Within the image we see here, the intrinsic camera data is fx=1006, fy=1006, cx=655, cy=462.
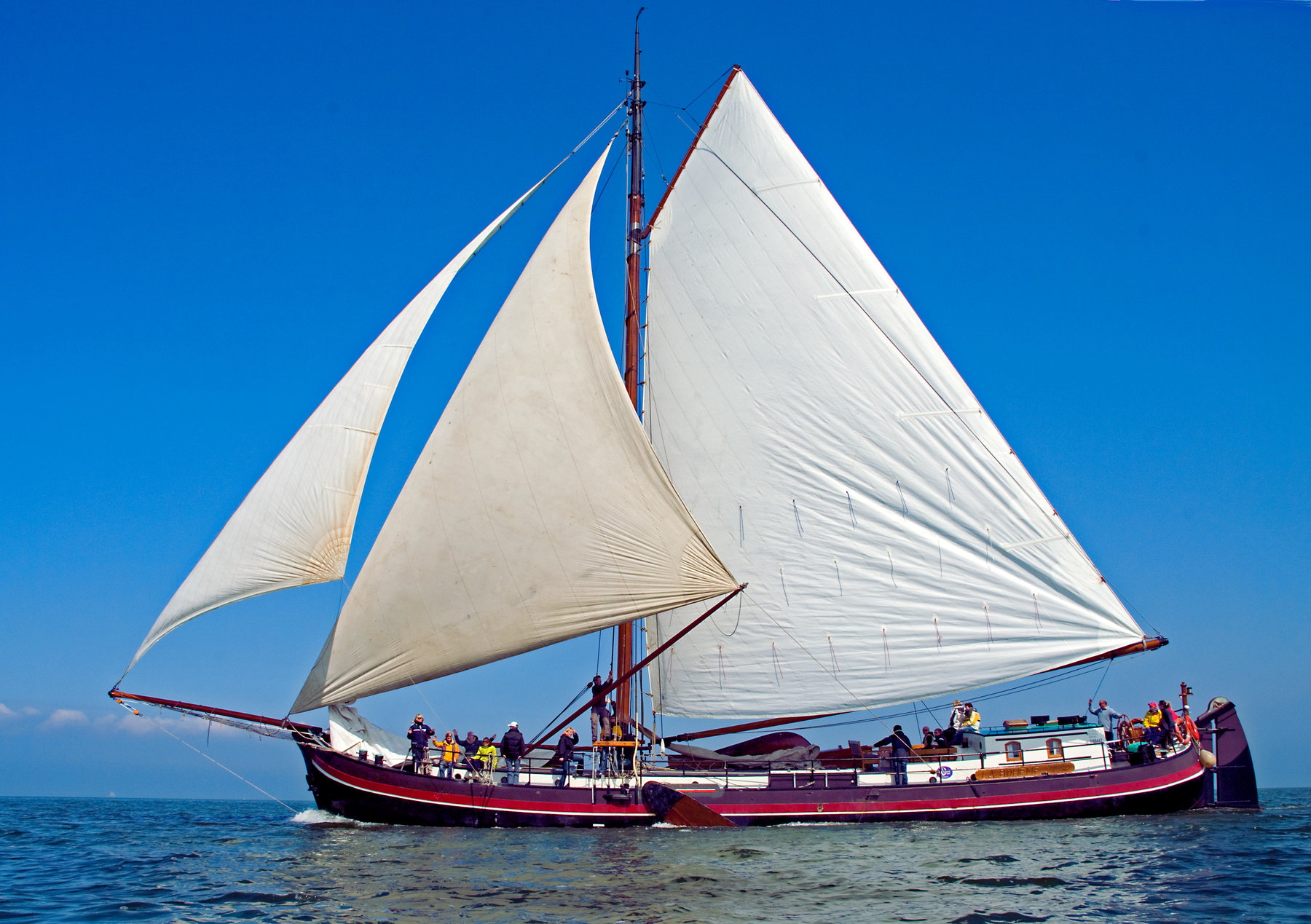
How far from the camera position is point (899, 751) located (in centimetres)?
2470

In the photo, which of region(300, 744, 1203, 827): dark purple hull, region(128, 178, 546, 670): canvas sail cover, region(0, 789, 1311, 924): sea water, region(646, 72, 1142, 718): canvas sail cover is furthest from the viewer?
region(646, 72, 1142, 718): canvas sail cover

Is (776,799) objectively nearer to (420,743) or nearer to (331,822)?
(420,743)

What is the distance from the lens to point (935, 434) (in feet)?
84.8

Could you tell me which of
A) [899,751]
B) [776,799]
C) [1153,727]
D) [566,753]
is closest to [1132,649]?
[1153,727]

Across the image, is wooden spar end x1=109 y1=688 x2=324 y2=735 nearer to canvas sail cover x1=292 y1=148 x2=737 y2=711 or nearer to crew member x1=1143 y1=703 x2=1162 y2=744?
canvas sail cover x1=292 y1=148 x2=737 y2=711

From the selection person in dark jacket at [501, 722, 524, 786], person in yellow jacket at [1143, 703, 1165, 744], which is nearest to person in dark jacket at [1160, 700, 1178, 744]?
person in yellow jacket at [1143, 703, 1165, 744]

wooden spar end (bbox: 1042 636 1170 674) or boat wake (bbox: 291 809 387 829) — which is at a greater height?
wooden spar end (bbox: 1042 636 1170 674)

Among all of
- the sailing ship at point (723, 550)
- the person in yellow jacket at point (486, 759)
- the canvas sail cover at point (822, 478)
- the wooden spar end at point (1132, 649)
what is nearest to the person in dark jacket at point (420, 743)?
the sailing ship at point (723, 550)

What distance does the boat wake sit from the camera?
78.6 feet

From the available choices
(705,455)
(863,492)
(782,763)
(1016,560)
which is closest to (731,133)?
(705,455)

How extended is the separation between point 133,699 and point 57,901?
10.3 meters

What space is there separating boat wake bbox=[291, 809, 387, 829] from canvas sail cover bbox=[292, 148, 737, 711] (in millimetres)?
3149

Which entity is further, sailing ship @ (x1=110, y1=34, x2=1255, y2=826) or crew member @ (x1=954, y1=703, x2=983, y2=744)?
crew member @ (x1=954, y1=703, x2=983, y2=744)

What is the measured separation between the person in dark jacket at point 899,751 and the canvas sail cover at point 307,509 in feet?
46.6
